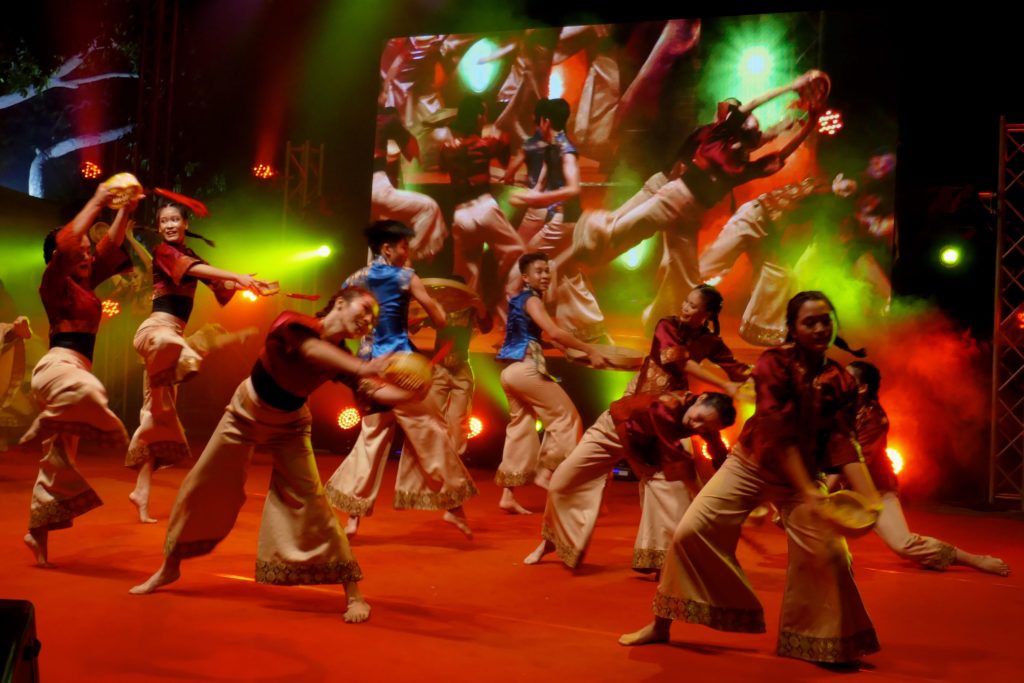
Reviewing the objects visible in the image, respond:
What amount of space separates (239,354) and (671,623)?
7952 mm

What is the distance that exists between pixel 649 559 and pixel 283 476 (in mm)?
1839

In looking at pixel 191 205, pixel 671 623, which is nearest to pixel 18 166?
pixel 191 205

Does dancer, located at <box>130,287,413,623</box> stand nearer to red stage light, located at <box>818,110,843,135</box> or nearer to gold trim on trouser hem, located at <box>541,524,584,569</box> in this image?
gold trim on trouser hem, located at <box>541,524,584,569</box>

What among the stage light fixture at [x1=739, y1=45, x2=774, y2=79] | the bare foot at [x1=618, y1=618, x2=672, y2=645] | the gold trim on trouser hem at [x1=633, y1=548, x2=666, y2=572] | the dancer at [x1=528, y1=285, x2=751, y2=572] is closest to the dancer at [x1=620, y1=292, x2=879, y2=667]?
the bare foot at [x1=618, y1=618, x2=672, y2=645]

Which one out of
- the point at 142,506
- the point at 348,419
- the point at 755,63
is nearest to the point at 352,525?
the point at 142,506

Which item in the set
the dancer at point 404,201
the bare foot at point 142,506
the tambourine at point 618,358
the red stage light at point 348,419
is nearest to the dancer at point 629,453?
the tambourine at point 618,358

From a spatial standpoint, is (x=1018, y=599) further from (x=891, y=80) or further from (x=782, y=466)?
(x=891, y=80)

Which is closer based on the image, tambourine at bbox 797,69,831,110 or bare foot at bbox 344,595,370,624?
bare foot at bbox 344,595,370,624

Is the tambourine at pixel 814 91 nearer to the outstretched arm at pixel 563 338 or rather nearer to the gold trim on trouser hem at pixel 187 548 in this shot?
the outstretched arm at pixel 563 338

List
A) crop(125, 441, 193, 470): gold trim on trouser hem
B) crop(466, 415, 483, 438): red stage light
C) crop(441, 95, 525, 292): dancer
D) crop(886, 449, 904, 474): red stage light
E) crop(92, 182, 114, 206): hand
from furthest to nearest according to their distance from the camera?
crop(466, 415, 483, 438): red stage light, crop(441, 95, 525, 292): dancer, crop(886, 449, 904, 474): red stage light, crop(125, 441, 193, 470): gold trim on trouser hem, crop(92, 182, 114, 206): hand

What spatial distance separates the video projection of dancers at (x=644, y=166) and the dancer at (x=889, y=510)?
271cm

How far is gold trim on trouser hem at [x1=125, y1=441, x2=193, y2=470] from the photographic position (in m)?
5.84

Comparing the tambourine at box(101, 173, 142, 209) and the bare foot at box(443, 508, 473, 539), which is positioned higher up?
the tambourine at box(101, 173, 142, 209)

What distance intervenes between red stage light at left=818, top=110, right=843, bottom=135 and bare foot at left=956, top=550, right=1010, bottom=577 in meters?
3.88
